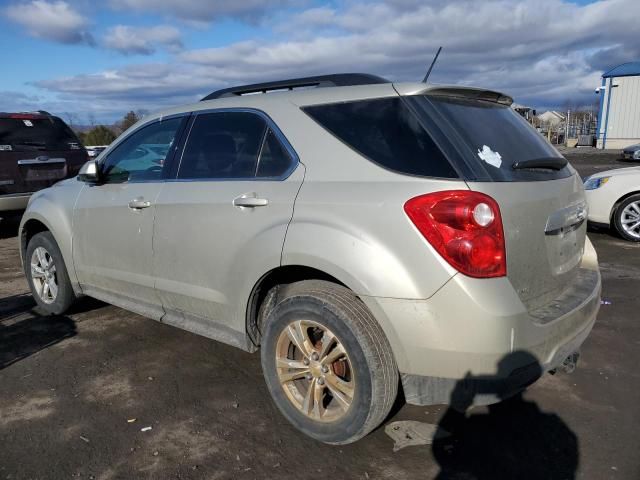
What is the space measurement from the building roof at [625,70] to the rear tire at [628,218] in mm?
28780

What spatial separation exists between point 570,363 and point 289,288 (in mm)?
1599

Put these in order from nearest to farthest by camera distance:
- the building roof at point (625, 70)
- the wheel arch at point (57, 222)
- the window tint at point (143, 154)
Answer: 1. the window tint at point (143, 154)
2. the wheel arch at point (57, 222)
3. the building roof at point (625, 70)

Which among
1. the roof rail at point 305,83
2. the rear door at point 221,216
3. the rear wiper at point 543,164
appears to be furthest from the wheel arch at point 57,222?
the rear wiper at point 543,164

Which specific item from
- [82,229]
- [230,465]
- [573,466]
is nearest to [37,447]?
[230,465]

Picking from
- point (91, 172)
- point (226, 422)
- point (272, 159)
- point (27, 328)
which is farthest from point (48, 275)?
point (272, 159)

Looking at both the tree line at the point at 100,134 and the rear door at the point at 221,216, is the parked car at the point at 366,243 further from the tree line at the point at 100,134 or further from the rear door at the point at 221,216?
the tree line at the point at 100,134

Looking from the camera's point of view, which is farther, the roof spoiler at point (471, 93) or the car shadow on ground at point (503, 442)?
the roof spoiler at point (471, 93)

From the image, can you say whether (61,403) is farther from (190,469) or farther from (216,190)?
(216,190)

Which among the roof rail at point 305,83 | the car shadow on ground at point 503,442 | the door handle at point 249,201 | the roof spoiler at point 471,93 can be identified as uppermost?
the roof rail at point 305,83

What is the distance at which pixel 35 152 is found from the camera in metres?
8.67

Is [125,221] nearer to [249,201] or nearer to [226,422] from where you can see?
[249,201]

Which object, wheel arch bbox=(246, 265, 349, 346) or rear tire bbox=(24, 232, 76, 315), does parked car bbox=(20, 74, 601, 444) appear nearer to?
wheel arch bbox=(246, 265, 349, 346)

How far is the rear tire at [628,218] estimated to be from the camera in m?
7.41

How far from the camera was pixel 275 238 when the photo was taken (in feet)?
9.25
